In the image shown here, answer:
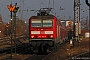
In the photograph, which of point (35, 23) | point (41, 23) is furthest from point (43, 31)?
point (35, 23)

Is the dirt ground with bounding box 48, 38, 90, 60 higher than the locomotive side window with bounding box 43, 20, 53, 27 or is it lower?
lower

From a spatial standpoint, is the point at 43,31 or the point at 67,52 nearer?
the point at 43,31

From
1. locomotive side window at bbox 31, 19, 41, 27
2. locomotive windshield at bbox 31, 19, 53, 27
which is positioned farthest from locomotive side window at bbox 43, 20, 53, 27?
locomotive side window at bbox 31, 19, 41, 27

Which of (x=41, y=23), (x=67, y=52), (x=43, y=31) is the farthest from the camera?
(x=67, y=52)

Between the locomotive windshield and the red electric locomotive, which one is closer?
the red electric locomotive

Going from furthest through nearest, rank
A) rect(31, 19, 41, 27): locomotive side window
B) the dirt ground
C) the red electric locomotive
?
rect(31, 19, 41, 27): locomotive side window, the red electric locomotive, the dirt ground

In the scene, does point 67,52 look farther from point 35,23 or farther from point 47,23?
point 35,23

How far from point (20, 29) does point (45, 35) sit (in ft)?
259

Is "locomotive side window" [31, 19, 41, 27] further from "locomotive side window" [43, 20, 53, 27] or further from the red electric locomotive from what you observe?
"locomotive side window" [43, 20, 53, 27]

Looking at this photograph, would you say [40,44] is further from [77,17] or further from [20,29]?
[20,29]

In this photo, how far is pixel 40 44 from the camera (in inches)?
915

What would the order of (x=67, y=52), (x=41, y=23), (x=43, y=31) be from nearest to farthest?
(x=43, y=31) < (x=41, y=23) < (x=67, y=52)

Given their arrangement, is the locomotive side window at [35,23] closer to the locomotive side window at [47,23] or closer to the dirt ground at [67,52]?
the locomotive side window at [47,23]

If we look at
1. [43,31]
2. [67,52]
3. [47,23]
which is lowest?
[67,52]
